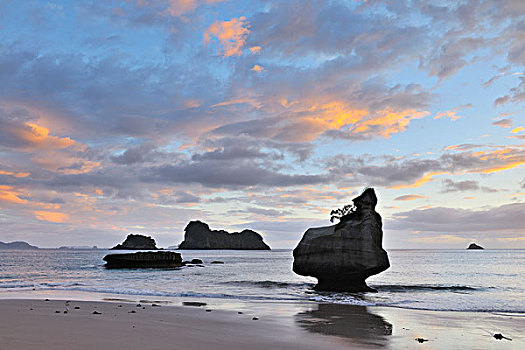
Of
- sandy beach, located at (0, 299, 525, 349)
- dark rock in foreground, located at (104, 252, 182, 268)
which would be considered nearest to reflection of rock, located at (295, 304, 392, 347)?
sandy beach, located at (0, 299, 525, 349)

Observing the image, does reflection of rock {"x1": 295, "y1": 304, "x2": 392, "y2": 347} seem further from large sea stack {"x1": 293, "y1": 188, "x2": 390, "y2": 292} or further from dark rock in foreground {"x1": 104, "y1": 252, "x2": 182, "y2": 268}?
dark rock in foreground {"x1": 104, "y1": 252, "x2": 182, "y2": 268}

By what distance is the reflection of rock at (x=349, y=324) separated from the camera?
562 inches

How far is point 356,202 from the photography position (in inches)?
1329

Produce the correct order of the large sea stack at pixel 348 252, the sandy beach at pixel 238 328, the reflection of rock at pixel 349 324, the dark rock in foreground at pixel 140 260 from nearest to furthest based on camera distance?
the sandy beach at pixel 238 328, the reflection of rock at pixel 349 324, the large sea stack at pixel 348 252, the dark rock in foreground at pixel 140 260

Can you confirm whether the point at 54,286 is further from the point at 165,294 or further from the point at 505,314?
the point at 505,314

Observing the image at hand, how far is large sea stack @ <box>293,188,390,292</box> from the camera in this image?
104 feet

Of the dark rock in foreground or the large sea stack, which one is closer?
the large sea stack

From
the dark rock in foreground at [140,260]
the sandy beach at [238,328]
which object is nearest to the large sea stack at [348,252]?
→ the sandy beach at [238,328]

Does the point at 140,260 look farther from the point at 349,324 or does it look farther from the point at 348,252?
the point at 349,324

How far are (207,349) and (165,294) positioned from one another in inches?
805

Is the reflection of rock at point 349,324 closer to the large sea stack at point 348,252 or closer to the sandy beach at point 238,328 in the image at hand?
the sandy beach at point 238,328

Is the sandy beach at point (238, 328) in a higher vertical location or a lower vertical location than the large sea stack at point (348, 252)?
lower

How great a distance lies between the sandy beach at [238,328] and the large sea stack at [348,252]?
9.71 m

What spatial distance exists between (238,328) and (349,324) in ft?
16.3
